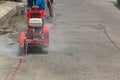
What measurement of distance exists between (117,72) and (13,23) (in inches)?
339

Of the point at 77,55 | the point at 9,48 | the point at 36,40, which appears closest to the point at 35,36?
the point at 36,40

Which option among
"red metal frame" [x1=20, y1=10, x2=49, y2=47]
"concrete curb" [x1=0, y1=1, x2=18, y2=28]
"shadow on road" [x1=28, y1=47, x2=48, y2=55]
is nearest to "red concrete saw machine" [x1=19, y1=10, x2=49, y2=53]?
"red metal frame" [x1=20, y1=10, x2=49, y2=47]

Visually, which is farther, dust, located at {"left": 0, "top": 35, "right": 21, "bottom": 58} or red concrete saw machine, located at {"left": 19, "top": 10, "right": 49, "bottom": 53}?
dust, located at {"left": 0, "top": 35, "right": 21, "bottom": 58}

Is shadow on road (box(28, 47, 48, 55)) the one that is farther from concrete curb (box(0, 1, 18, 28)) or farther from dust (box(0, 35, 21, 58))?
concrete curb (box(0, 1, 18, 28))

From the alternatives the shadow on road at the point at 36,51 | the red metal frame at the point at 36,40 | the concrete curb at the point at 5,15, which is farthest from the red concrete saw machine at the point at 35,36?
the concrete curb at the point at 5,15

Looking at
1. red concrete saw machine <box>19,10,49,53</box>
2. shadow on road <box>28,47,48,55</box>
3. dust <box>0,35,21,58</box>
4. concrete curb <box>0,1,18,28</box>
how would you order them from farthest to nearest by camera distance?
1. concrete curb <box>0,1,18,28</box>
2. shadow on road <box>28,47,48,55</box>
3. dust <box>0,35,21,58</box>
4. red concrete saw machine <box>19,10,49,53</box>

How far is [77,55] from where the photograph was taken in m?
11.8

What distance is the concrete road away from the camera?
31.8 ft

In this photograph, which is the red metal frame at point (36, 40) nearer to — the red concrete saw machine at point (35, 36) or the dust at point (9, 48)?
the red concrete saw machine at point (35, 36)

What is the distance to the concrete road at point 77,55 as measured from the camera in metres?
9.68

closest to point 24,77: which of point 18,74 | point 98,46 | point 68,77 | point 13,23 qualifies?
point 18,74

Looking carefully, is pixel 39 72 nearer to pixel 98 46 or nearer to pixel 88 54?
pixel 88 54

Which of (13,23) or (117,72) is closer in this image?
(117,72)

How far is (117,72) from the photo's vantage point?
32.4 feet
